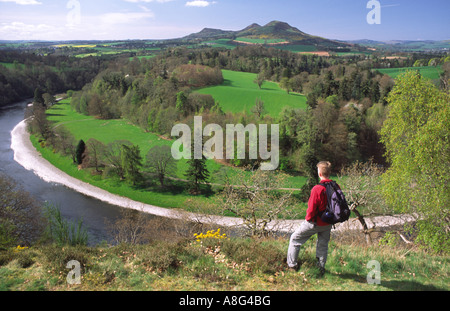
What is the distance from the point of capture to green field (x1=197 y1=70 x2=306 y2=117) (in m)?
62.8

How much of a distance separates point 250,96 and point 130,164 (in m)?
40.4

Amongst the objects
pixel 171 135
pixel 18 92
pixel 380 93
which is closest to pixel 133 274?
pixel 171 135

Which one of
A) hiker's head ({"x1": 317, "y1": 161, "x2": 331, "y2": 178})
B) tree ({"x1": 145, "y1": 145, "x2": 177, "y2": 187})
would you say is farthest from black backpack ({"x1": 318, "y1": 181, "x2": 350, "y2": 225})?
tree ({"x1": 145, "y1": 145, "x2": 177, "y2": 187})

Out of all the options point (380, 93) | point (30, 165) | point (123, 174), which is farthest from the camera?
point (380, 93)

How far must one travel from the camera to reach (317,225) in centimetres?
575

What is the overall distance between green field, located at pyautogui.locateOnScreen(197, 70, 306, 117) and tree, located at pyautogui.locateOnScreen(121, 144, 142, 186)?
95.1 ft

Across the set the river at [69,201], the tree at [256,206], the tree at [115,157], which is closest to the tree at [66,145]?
the river at [69,201]

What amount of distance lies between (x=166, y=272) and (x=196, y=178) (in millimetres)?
29049

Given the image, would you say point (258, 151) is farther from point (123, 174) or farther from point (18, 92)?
point (18, 92)

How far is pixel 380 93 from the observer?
54719 millimetres

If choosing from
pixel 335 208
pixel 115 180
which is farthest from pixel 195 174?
pixel 335 208

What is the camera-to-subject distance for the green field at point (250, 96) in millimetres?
62812
